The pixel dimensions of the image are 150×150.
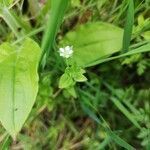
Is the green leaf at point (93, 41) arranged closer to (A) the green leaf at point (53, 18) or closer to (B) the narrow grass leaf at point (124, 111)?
(B) the narrow grass leaf at point (124, 111)

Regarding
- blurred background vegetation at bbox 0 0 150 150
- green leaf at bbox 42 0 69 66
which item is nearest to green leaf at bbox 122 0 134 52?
blurred background vegetation at bbox 0 0 150 150

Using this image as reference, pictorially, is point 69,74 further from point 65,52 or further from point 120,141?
point 120,141

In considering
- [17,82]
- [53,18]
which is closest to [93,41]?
[17,82]

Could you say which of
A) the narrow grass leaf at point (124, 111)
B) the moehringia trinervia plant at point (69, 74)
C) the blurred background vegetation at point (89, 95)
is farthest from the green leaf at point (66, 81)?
the narrow grass leaf at point (124, 111)

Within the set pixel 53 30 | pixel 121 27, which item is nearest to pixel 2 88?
pixel 53 30

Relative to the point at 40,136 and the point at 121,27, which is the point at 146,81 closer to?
the point at 121,27

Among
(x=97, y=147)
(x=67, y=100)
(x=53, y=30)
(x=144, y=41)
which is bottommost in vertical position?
(x=97, y=147)
